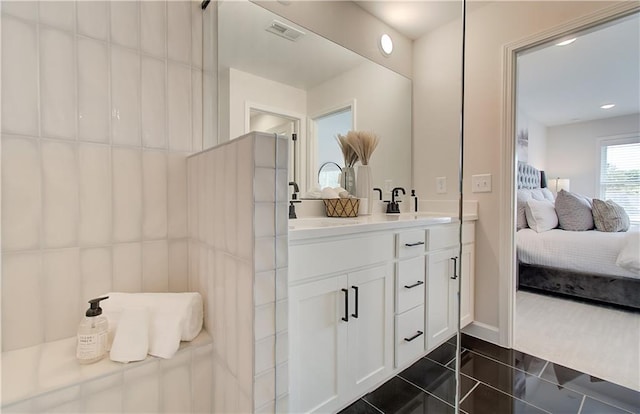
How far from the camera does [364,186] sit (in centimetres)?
160

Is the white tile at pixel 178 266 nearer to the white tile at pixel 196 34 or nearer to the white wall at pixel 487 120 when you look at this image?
the white tile at pixel 196 34

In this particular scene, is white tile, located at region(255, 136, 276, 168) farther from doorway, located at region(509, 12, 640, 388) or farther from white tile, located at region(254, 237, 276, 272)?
doorway, located at region(509, 12, 640, 388)

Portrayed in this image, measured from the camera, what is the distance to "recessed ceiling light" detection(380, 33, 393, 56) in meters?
1.72

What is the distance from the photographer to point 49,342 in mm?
833

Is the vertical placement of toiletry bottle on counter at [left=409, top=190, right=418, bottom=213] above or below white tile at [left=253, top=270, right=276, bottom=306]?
above

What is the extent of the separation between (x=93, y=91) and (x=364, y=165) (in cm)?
121

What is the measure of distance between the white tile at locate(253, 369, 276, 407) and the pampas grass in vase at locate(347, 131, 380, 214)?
39.7 inches

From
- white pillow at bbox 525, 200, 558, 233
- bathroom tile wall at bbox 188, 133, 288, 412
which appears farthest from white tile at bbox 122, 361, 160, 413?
white pillow at bbox 525, 200, 558, 233

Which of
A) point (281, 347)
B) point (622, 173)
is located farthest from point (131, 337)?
point (622, 173)

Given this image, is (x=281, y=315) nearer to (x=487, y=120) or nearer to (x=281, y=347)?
(x=281, y=347)

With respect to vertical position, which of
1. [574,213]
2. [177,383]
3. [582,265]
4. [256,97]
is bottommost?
[582,265]

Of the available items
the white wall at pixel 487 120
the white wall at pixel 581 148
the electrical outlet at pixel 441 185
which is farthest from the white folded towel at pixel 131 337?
the white wall at pixel 581 148

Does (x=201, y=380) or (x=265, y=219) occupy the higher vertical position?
(x=265, y=219)

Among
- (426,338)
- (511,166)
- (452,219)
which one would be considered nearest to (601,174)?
(511,166)
